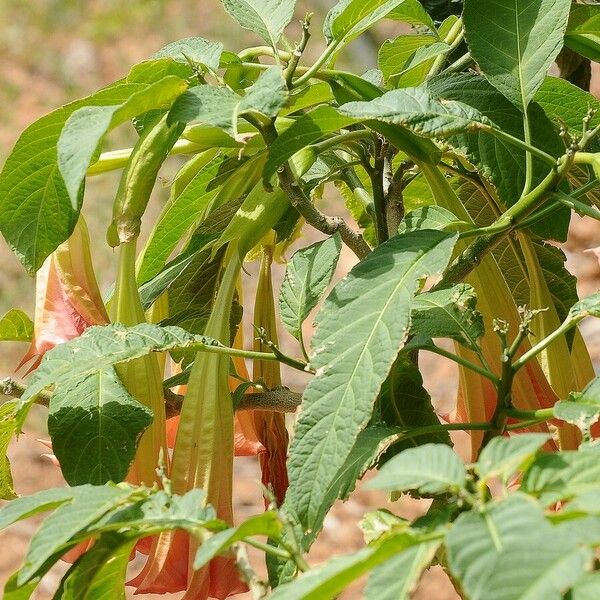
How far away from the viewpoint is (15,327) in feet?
2.58

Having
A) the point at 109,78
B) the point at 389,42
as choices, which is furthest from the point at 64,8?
the point at 389,42

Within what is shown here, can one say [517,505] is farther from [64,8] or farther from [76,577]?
[64,8]

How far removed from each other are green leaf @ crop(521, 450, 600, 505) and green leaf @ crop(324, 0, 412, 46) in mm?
329

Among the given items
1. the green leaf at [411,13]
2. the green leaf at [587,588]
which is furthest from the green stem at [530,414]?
the green leaf at [411,13]

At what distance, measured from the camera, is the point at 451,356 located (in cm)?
60

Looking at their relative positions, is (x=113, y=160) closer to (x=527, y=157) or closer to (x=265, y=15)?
(x=265, y=15)

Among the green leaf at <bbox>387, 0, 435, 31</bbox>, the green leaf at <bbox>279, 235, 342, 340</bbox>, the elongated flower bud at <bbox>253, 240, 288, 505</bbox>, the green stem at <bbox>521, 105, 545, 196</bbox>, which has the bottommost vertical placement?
the elongated flower bud at <bbox>253, 240, 288, 505</bbox>

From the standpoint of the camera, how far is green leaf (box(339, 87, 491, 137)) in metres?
0.53

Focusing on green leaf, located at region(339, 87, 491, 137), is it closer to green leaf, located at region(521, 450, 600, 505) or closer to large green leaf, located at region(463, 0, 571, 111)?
large green leaf, located at region(463, 0, 571, 111)

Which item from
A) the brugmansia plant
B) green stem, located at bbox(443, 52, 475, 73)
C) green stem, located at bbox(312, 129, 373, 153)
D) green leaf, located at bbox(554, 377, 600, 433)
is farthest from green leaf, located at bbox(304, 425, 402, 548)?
green stem, located at bbox(443, 52, 475, 73)

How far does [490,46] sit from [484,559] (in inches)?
16.0

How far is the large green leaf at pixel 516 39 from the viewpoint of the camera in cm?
63

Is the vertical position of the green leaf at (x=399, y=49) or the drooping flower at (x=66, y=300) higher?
the green leaf at (x=399, y=49)

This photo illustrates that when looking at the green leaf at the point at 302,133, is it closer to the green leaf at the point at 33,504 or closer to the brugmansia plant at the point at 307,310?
the brugmansia plant at the point at 307,310
